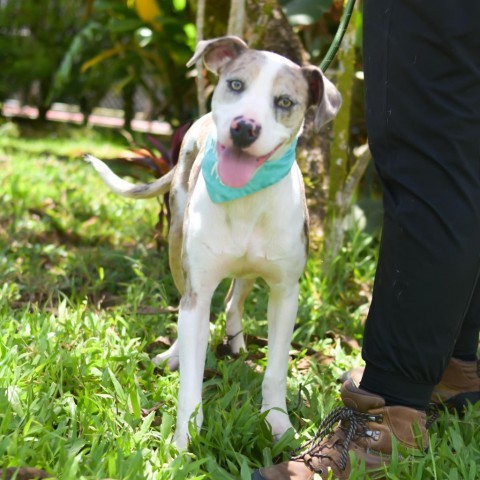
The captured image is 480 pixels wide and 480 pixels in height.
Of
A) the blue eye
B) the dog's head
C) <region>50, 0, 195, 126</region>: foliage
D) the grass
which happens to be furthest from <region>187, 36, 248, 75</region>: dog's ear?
<region>50, 0, 195, 126</region>: foliage

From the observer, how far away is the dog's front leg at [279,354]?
105 inches

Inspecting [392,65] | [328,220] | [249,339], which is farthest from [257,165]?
[328,220]

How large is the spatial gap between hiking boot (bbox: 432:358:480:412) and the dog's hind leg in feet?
2.83

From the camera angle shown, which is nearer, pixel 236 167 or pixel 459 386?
pixel 236 167

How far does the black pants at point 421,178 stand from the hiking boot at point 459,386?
50cm

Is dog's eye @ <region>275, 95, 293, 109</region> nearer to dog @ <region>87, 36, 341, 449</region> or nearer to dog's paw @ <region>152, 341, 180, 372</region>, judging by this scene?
dog @ <region>87, 36, 341, 449</region>

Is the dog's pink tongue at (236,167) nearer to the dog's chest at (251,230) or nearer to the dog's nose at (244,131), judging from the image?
the dog's nose at (244,131)

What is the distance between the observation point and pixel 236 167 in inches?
93.1

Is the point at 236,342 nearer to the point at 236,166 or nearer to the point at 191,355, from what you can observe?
the point at 191,355

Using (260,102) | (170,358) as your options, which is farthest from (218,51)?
(170,358)

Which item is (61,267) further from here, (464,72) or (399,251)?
(464,72)

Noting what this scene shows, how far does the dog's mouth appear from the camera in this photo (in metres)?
2.37

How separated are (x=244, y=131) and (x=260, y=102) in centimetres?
14

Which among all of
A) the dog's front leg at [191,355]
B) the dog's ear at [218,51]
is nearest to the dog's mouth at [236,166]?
the dog's ear at [218,51]
